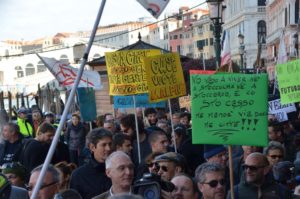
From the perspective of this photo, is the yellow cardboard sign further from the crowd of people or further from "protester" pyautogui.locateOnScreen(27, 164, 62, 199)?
"protester" pyautogui.locateOnScreen(27, 164, 62, 199)

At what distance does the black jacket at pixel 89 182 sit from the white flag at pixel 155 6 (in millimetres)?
1452

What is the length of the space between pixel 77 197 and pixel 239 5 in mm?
85646

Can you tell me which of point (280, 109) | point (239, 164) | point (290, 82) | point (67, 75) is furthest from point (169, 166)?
point (67, 75)

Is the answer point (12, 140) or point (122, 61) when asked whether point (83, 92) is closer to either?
point (122, 61)

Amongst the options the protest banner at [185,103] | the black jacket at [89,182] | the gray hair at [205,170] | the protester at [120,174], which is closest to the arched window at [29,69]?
the protest banner at [185,103]

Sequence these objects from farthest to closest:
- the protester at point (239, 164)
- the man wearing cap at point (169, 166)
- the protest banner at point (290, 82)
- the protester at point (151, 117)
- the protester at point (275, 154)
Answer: the protester at point (151, 117)
the protest banner at point (290, 82)
the protester at point (275, 154)
the protester at point (239, 164)
the man wearing cap at point (169, 166)

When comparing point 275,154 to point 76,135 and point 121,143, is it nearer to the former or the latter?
point 121,143

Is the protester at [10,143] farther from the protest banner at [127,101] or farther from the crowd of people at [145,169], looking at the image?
the protest banner at [127,101]

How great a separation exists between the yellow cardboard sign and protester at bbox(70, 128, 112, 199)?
8.98ft

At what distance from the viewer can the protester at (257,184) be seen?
6.31 meters

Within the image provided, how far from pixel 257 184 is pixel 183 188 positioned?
869 mm

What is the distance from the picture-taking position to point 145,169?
268 inches

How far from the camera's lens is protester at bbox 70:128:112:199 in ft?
21.6

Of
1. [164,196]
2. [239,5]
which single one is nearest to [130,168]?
[164,196]
